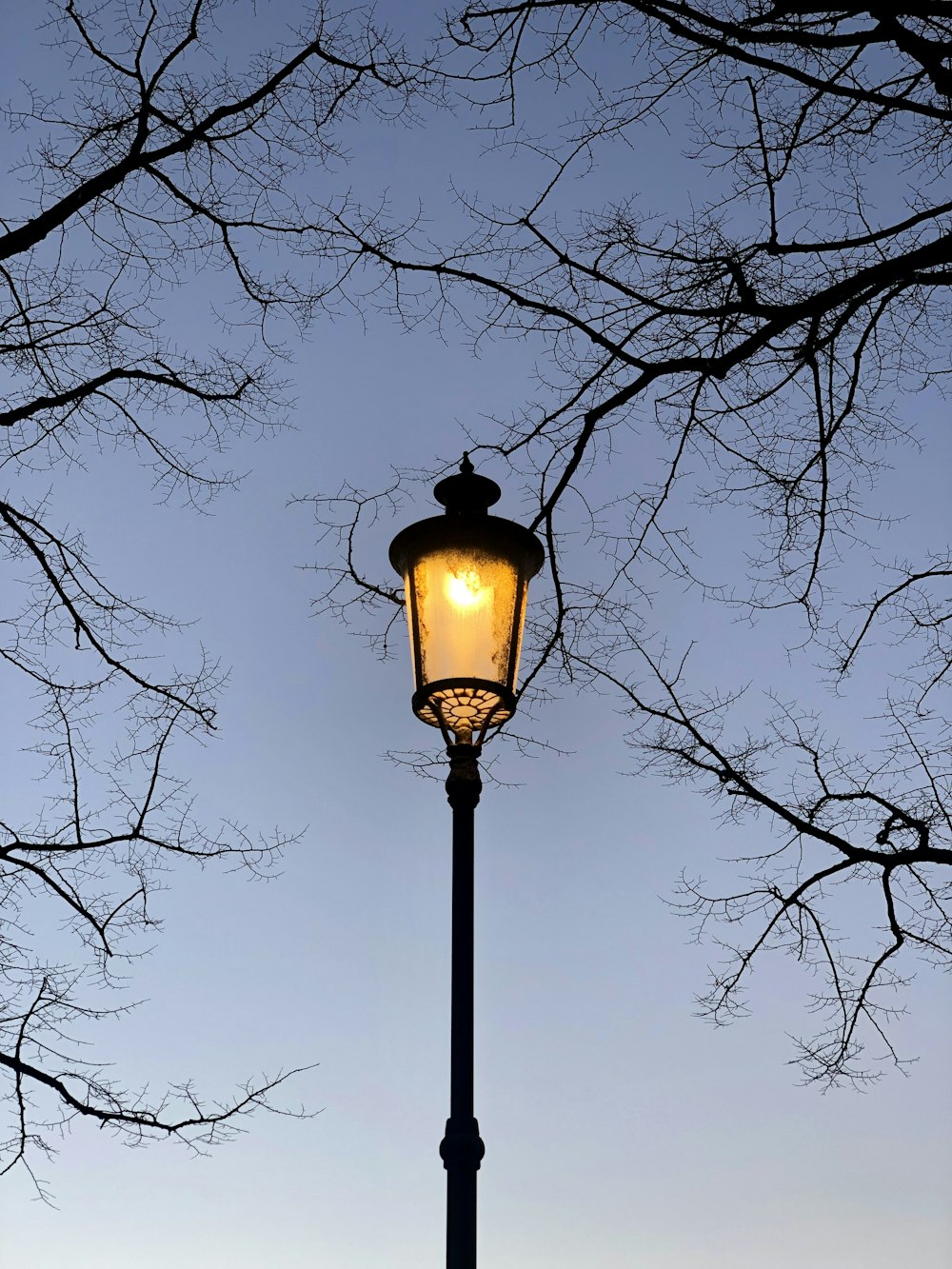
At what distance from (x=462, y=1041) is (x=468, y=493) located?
2.17 meters

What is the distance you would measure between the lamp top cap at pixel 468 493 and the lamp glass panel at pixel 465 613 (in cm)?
43

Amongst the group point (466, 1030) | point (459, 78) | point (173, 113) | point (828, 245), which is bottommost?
point (466, 1030)

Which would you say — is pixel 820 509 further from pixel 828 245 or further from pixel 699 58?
pixel 699 58

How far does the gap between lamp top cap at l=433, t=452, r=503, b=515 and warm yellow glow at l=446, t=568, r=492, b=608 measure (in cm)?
49

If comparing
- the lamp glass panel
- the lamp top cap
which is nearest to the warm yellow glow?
the lamp glass panel

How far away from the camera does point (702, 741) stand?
7.08 metres

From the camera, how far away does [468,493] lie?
18.9ft

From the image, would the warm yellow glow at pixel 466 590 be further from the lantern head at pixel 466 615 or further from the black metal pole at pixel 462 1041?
the black metal pole at pixel 462 1041

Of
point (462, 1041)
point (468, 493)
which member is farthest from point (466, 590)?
point (462, 1041)

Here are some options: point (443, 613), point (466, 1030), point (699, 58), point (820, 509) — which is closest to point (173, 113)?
point (699, 58)

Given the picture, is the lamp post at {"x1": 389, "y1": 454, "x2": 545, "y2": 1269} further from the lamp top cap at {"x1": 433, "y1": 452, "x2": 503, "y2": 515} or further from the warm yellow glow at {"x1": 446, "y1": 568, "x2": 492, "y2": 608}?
the lamp top cap at {"x1": 433, "y1": 452, "x2": 503, "y2": 515}

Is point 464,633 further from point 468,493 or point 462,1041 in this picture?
point 462,1041

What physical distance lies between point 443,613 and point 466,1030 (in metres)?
1.48

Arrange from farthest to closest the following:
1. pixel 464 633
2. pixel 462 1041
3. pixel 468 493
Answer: pixel 468 493
pixel 464 633
pixel 462 1041
